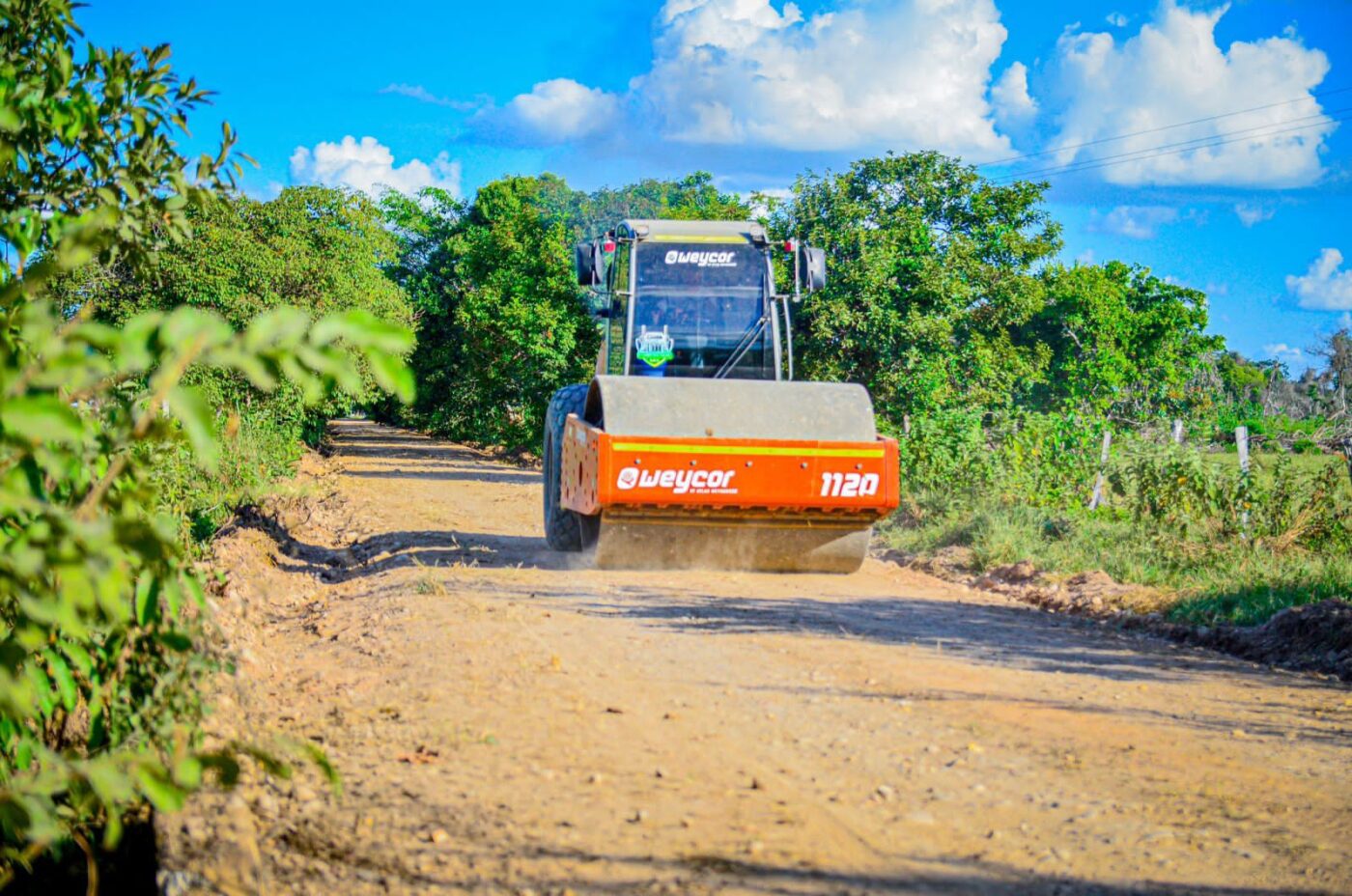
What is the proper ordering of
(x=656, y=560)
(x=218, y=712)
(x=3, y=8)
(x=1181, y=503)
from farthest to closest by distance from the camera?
(x=1181, y=503), (x=656, y=560), (x=218, y=712), (x=3, y=8)

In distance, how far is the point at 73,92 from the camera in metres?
4.62

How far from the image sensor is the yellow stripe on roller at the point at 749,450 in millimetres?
10023

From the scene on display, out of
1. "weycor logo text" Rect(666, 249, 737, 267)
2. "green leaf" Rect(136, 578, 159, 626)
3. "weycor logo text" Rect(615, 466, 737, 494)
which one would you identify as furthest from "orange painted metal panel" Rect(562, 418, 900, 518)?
"green leaf" Rect(136, 578, 159, 626)

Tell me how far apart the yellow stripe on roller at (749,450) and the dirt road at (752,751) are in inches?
42.6

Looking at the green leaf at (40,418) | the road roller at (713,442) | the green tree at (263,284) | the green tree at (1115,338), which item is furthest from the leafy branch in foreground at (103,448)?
the green tree at (1115,338)

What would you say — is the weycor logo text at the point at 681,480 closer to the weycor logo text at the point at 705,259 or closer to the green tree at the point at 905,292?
the weycor logo text at the point at 705,259

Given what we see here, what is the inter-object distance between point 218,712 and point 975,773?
339cm

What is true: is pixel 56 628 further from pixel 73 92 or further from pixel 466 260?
pixel 466 260

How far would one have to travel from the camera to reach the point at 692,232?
43.3 ft

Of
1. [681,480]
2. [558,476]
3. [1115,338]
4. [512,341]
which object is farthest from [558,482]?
[1115,338]

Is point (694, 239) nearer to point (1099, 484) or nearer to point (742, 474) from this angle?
point (742, 474)

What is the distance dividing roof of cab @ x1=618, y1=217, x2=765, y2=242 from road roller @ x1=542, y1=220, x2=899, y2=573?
8cm

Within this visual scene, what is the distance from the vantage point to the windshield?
1267 cm

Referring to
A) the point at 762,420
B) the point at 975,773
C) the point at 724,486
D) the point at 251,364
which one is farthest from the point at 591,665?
the point at 251,364
